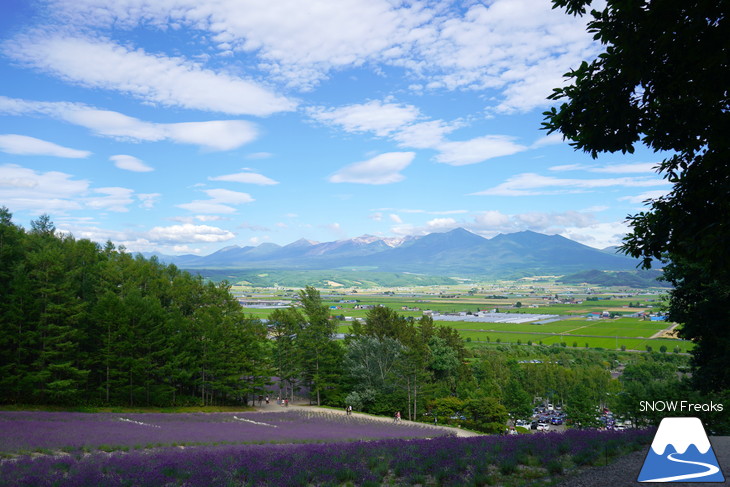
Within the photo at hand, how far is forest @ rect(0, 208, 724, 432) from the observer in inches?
1217

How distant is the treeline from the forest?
0.12 metres

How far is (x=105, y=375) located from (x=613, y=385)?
201 feet

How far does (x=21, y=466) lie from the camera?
1171 cm

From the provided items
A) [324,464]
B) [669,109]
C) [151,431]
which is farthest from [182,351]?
[669,109]

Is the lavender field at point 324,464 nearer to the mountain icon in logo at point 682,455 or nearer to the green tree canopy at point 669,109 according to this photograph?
the mountain icon in logo at point 682,455

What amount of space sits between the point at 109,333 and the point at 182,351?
250 inches

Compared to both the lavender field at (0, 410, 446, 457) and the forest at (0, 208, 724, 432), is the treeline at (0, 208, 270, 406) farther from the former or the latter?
the lavender field at (0, 410, 446, 457)

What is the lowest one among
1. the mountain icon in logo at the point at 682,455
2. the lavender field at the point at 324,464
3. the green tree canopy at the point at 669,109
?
the lavender field at the point at 324,464

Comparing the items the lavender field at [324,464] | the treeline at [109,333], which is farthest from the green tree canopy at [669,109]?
the treeline at [109,333]

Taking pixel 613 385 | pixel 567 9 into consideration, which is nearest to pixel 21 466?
pixel 567 9

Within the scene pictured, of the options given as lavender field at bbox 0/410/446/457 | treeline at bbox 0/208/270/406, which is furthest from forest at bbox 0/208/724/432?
lavender field at bbox 0/410/446/457

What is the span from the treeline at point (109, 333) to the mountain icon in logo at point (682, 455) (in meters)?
34.0

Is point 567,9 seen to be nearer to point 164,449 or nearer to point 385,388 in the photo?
point 164,449

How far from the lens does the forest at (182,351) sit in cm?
3092
